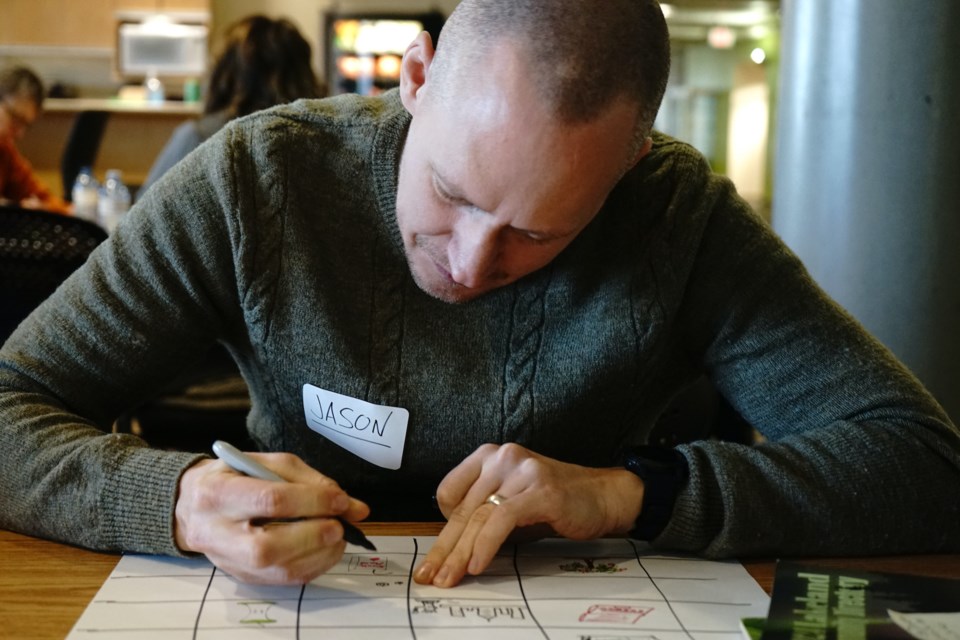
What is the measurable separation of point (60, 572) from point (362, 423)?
368 millimetres

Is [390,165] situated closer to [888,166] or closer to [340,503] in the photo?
[340,503]

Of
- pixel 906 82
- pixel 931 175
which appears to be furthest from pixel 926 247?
pixel 906 82

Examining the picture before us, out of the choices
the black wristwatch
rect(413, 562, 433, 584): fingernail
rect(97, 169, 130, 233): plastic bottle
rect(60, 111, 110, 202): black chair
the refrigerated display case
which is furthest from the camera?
the refrigerated display case

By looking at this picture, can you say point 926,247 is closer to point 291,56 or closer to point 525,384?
point 525,384

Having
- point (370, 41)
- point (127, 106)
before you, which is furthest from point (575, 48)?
point (127, 106)

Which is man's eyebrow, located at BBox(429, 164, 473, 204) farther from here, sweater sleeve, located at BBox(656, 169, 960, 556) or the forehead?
sweater sleeve, located at BBox(656, 169, 960, 556)

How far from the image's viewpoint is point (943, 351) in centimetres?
185

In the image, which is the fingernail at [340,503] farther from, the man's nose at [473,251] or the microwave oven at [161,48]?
the microwave oven at [161,48]

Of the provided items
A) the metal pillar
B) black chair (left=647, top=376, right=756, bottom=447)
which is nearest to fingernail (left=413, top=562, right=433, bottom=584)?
black chair (left=647, top=376, right=756, bottom=447)

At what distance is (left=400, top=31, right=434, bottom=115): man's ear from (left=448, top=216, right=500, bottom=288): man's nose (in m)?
0.16

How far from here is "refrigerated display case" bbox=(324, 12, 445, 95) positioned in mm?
8102

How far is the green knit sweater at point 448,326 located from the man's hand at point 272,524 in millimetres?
296

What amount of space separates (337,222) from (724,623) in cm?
Result: 63

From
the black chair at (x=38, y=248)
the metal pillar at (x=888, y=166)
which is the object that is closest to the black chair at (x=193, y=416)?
the black chair at (x=38, y=248)
